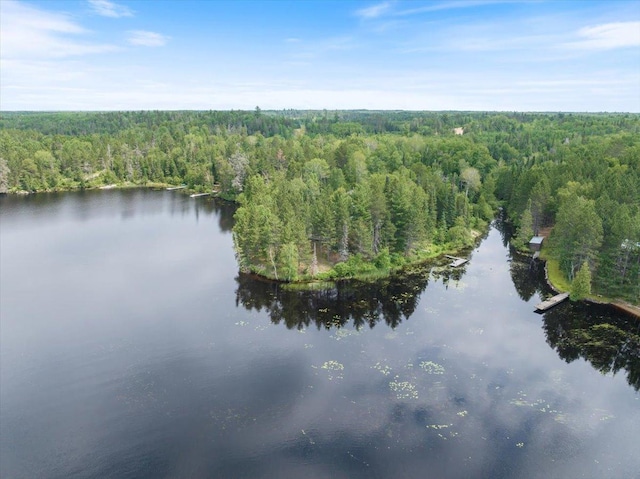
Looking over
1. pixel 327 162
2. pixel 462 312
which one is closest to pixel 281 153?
pixel 327 162

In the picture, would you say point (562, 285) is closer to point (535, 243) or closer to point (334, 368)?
point (535, 243)

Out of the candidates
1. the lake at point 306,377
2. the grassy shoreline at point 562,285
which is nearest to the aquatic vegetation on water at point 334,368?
the lake at point 306,377

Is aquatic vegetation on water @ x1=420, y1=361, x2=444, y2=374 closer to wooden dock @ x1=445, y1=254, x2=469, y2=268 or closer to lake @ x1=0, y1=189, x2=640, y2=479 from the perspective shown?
lake @ x1=0, y1=189, x2=640, y2=479

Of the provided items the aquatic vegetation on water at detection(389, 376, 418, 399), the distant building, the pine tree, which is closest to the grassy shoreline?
the pine tree

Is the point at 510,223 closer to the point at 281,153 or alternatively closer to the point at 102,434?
the point at 281,153

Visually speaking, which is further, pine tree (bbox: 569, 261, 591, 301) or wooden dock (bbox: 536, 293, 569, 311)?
wooden dock (bbox: 536, 293, 569, 311)

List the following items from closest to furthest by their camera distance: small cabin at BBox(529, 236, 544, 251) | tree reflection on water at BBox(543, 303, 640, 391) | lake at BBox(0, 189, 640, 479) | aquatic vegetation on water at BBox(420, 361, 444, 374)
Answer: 1. lake at BBox(0, 189, 640, 479)
2. aquatic vegetation on water at BBox(420, 361, 444, 374)
3. tree reflection on water at BBox(543, 303, 640, 391)
4. small cabin at BBox(529, 236, 544, 251)
